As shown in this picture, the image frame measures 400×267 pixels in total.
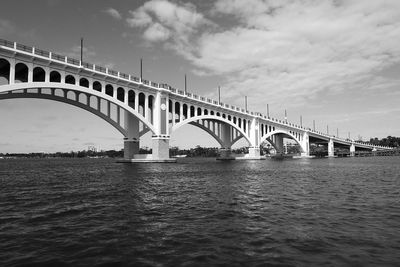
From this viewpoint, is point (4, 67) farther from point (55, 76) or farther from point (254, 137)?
point (254, 137)

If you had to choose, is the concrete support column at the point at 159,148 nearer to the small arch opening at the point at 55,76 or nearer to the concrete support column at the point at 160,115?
the concrete support column at the point at 160,115

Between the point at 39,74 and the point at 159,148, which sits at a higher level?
the point at 39,74

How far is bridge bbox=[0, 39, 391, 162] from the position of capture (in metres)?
43.6

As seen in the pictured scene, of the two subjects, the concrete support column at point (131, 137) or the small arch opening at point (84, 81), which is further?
the concrete support column at point (131, 137)

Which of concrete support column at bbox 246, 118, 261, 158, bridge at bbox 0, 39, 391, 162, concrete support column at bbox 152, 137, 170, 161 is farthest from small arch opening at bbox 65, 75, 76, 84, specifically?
concrete support column at bbox 246, 118, 261, 158

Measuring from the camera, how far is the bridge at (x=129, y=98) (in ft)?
143

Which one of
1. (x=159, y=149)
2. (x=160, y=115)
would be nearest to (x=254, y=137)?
(x=160, y=115)

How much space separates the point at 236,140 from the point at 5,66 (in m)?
82.6

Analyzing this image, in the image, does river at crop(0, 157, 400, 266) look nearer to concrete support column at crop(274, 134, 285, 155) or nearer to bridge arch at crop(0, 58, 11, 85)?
bridge arch at crop(0, 58, 11, 85)

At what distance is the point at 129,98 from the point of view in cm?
6844

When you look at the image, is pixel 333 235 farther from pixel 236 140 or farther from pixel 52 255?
pixel 236 140

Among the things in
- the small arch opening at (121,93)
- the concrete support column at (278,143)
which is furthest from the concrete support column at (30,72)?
the concrete support column at (278,143)

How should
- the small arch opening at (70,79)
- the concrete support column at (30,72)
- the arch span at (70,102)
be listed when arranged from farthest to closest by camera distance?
the small arch opening at (70,79), the arch span at (70,102), the concrete support column at (30,72)

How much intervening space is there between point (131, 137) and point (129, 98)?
9.83 metres
